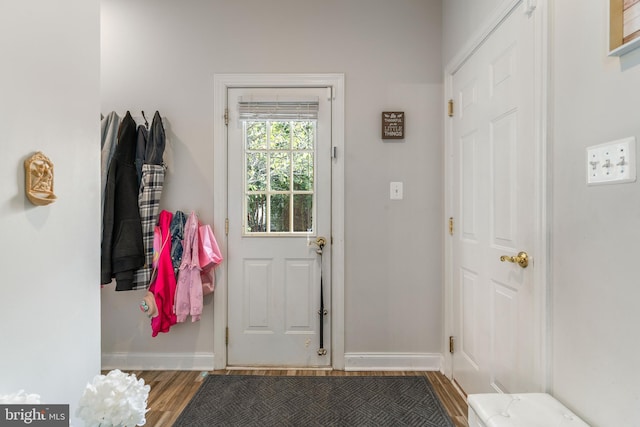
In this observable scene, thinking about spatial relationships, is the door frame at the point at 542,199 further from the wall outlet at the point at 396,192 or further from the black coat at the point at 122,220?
the black coat at the point at 122,220

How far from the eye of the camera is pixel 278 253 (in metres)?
2.24

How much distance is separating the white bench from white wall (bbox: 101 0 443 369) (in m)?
1.11

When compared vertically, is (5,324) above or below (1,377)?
above

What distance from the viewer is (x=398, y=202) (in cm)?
222

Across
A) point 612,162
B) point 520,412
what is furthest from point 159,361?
point 612,162

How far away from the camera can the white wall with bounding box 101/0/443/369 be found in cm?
220

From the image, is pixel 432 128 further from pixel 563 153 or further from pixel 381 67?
pixel 563 153

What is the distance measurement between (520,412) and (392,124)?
5.66 feet

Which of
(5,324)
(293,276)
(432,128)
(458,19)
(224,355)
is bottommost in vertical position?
(224,355)

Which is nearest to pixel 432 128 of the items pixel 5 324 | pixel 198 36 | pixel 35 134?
pixel 198 36

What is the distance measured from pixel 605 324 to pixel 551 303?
23 cm

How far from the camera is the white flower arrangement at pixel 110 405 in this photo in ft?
2.42

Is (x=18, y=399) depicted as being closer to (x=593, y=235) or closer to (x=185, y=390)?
(x=185, y=390)

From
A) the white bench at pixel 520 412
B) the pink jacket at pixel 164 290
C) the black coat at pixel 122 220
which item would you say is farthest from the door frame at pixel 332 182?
the white bench at pixel 520 412
